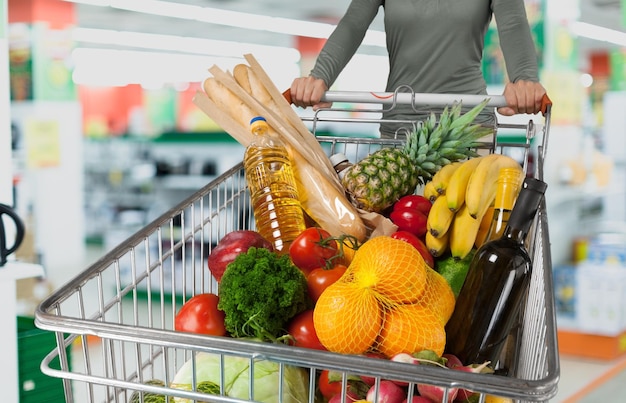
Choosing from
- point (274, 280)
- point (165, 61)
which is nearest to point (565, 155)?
point (274, 280)

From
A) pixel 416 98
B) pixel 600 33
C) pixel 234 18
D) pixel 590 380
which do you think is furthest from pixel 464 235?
pixel 234 18

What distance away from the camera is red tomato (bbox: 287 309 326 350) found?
111 cm

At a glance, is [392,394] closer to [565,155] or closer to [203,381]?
[203,381]

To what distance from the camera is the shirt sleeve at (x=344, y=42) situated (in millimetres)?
1878

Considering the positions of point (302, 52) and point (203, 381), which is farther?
point (302, 52)

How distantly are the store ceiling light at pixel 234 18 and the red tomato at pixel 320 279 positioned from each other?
8.87 m

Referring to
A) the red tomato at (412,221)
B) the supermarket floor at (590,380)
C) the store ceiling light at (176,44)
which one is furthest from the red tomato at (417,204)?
the store ceiling light at (176,44)

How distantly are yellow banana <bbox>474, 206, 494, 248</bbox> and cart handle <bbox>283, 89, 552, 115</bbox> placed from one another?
27 centimetres

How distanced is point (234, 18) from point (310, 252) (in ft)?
36.7

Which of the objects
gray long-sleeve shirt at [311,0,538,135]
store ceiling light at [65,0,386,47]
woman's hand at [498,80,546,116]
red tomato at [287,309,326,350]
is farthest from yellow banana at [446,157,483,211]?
store ceiling light at [65,0,386,47]

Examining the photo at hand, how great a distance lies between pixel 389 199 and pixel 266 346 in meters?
0.80

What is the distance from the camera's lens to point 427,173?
1667 mm

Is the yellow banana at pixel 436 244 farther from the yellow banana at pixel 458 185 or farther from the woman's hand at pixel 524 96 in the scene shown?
the woman's hand at pixel 524 96

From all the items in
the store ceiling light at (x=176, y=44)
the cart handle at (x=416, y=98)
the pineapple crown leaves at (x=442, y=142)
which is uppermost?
the store ceiling light at (x=176, y=44)
